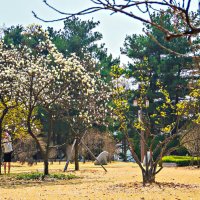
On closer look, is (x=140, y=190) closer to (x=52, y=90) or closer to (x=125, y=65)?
(x=52, y=90)

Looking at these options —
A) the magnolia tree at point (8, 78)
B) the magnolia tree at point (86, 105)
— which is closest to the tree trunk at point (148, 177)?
the magnolia tree at point (8, 78)

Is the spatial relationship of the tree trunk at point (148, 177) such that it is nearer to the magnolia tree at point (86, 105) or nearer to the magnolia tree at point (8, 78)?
the magnolia tree at point (8, 78)

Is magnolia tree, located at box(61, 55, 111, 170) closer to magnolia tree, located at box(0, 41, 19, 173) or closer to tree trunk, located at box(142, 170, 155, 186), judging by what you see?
magnolia tree, located at box(0, 41, 19, 173)

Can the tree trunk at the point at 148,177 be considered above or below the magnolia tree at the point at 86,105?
below

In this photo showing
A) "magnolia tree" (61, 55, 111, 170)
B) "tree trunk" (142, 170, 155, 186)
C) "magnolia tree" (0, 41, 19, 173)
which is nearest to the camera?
"tree trunk" (142, 170, 155, 186)

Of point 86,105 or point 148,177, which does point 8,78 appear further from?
point 148,177

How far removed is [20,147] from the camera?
36.5 m

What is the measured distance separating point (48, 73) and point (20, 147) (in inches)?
691

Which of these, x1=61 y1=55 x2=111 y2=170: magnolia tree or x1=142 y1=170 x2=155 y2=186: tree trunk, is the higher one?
x1=61 y1=55 x2=111 y2=170: magnolia tree

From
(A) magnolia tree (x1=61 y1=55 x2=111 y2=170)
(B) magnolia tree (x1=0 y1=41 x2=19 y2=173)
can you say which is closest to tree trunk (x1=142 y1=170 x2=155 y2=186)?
(B) magnolia tree (x1=0 y1=41 x2=19 y2=173)

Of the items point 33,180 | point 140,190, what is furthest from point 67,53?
point 140,190

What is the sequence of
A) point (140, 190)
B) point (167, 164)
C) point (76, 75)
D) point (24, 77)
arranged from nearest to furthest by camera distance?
point (140, 190) → point (24, 77) → point (76, 75) → point (167, 164)

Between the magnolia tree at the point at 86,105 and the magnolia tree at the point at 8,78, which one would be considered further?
the magnolia tree at the point at 86,105

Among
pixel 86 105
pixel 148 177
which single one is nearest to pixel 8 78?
pixel 86 105
